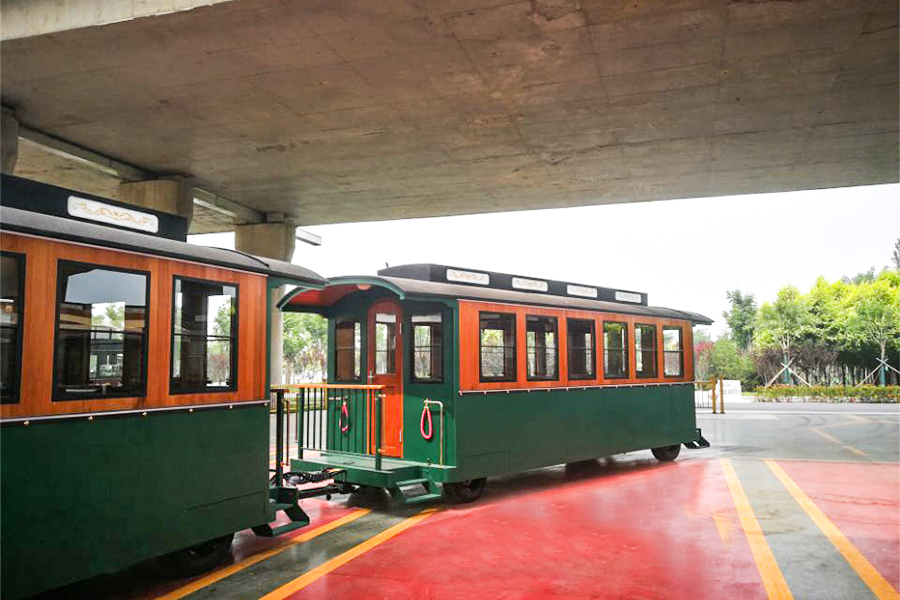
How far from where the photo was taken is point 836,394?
33969 millimetres

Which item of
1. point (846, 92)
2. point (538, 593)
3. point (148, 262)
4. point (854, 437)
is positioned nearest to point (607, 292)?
point (846, 92)

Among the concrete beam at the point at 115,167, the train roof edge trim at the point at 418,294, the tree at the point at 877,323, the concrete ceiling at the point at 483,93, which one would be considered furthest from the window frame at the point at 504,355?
the tree at the point at 877,323

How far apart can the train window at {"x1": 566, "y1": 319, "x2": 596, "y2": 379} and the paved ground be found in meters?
1.73

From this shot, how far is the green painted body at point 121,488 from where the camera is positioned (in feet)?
15.0

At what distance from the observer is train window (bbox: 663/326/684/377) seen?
1304 cm

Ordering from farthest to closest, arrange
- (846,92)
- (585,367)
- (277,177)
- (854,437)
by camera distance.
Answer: (277,177)
(854,437)
(846,92)
(585,367)

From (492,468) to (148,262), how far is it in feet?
17.8

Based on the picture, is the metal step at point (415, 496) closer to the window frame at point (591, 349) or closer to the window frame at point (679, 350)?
the window frame at point (591, 349)

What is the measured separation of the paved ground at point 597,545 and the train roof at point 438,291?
2.75 metres

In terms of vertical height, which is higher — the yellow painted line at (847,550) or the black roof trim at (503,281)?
the black roof trim at (503,281)

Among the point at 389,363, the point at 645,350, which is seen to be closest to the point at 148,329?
the point at 389,363

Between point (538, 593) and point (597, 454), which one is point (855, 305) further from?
point (538, 593)

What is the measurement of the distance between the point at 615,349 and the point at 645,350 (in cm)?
100

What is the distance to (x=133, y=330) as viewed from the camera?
546 cm
